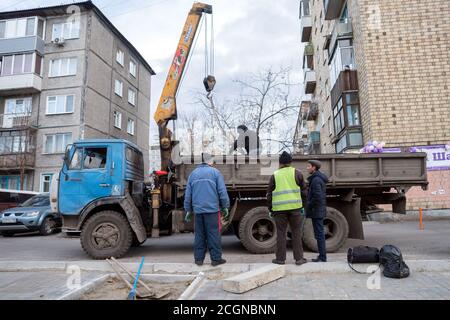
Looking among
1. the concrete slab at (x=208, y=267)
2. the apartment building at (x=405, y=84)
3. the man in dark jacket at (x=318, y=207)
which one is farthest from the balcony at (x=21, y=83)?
the man in dark jacket at (x=318, y=207)

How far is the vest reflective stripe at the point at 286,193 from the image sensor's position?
18.5 feet

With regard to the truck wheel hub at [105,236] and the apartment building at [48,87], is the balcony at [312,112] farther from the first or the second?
the truck wheel hub at [105,236]

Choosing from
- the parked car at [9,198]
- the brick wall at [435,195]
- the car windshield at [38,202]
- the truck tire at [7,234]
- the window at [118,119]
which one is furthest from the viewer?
the window at [118,119]

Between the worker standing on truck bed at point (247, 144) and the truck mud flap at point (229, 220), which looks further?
the worker standing on truck bed at point (247, 144)

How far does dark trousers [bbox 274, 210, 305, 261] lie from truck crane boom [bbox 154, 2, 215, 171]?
133 inches

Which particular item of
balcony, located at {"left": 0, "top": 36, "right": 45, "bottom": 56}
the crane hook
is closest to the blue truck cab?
the crane hook

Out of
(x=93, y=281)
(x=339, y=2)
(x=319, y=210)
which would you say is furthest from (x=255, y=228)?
(x=339, y=2)

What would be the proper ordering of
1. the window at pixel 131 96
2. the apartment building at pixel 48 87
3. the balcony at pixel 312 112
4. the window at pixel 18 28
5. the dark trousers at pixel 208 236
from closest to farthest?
the dark trousers at pixel 208 236 → the apartment building at pixel 48 87 → the window at pixel 18 28 → the balcony at pixel 312 112 → the window at pixel 131 96

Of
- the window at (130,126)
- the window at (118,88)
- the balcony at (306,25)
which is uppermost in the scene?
the balcony at (306,25)

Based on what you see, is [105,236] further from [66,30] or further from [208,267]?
[66,30]

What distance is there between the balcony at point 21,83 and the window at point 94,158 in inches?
841

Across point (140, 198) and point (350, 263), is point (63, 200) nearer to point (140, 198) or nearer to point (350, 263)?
point (140, 198)

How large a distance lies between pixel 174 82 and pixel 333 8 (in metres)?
14.9
